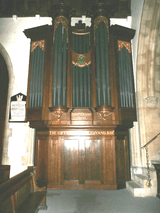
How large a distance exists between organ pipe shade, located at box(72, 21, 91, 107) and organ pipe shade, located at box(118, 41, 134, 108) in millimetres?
1025

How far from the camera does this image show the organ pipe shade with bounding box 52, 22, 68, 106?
16.9 feet

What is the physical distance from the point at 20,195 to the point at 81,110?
2.88 meters

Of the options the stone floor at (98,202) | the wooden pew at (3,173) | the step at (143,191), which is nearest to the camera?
the stone floor at (98,202)

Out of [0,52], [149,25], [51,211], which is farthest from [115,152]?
[0,52]

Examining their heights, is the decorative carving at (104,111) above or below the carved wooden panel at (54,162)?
above

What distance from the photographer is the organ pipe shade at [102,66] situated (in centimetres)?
511

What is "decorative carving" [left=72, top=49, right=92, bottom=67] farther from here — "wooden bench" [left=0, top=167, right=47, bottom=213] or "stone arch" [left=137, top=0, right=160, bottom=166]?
"wooden bench" [left=0, top=167, right=47, bottom=213]

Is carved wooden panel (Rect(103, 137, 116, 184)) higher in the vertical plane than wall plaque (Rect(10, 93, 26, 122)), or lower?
lower

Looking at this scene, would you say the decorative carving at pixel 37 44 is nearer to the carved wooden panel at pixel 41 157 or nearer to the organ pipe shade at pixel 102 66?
the organ pipe shade at pixel 102 66

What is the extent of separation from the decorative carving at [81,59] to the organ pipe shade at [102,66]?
32 centimetres

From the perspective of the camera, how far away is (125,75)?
18.5 feet

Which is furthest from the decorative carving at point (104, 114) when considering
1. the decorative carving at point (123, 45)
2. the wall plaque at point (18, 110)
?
the wall plaque at point (18, 110)

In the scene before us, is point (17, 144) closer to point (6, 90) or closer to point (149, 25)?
point (6, 90)

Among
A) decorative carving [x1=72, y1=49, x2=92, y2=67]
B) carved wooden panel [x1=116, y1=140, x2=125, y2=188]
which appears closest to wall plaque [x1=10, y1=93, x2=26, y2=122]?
decorative carving [x1=72, y1=49, x2=92, y2=67]
